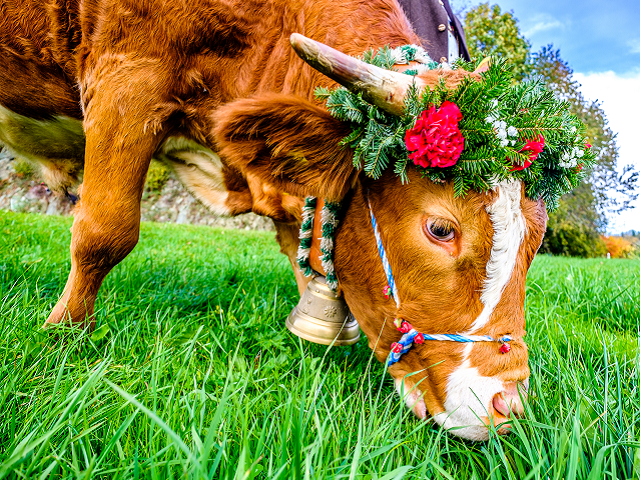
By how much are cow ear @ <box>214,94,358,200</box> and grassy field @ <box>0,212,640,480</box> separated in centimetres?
80

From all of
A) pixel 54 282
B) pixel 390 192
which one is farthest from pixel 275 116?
pixel 54 282

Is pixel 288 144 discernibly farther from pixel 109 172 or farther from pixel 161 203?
pixel 161 203

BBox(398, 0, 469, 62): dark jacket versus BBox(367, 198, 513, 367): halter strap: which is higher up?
BBox(398, 0, 469, 62): dark jacket

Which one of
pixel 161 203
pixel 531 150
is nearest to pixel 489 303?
pixel 531 150

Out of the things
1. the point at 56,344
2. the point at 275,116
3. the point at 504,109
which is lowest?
the point at 56,344

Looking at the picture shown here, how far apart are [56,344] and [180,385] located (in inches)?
25.0

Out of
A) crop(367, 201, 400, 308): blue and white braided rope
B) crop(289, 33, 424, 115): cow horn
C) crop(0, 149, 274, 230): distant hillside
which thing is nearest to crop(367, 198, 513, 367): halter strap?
crop(367, 201, 400, 308): blue and white braided rope

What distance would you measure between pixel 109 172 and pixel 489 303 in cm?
196

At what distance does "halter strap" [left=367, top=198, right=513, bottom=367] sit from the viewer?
172cm

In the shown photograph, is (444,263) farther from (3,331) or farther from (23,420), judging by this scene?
(3,331)

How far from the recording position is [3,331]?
1.91m

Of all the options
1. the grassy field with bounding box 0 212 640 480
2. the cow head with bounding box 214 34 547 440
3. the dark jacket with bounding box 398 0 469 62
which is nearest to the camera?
the grassy field with bounding box 0 212 640 480

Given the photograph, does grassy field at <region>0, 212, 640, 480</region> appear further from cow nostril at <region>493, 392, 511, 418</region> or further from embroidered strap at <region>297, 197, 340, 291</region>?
embroidered strap at <region>297, 197, 340, 291</region>

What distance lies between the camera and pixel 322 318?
7.59 ft
